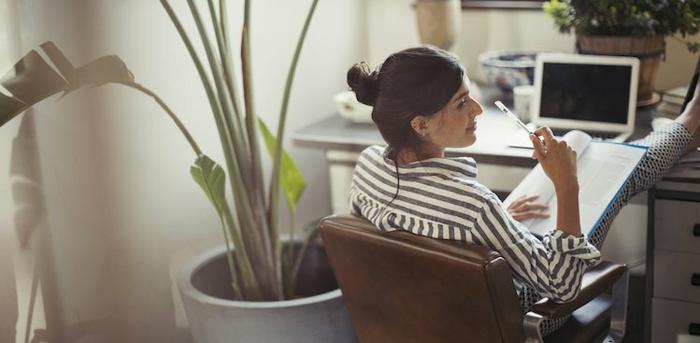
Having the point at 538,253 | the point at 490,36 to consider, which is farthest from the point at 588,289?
the point at 490,36

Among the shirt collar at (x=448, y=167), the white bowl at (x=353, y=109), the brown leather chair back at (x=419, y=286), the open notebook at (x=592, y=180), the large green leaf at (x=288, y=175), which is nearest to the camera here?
the brown leather chair back at (x=419, y=286)

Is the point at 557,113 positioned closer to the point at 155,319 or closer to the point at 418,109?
the point at 418,109

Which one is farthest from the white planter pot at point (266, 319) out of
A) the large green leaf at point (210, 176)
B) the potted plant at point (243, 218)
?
the large green leaf at point (210, 176)

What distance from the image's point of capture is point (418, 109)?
1.46 m

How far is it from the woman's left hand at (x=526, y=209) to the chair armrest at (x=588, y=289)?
0.17 meters

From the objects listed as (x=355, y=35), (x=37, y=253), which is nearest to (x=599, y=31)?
(x=355, y=35)

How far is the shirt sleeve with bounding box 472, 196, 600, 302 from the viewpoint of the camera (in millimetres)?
1404

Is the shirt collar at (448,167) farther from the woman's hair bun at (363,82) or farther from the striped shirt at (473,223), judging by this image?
the woman's hair bun at (363,82)

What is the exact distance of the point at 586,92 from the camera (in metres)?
2.21

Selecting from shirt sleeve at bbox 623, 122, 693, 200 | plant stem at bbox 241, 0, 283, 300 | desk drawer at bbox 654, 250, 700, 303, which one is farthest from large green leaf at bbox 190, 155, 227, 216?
desk drawer at bbox 654, 250, 700, 303

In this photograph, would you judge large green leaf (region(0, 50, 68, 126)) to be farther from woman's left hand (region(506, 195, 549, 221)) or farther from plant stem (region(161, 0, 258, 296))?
woman's left hand (region(506, 195, 549, 221))

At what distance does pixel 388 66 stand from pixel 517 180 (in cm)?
93

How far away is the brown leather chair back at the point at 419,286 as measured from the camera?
1345 millimetres

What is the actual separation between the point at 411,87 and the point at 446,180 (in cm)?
17
